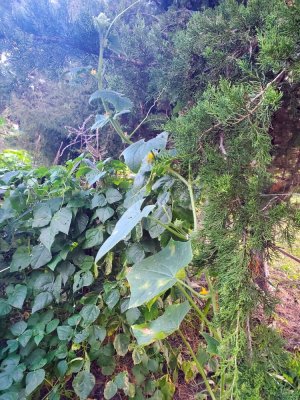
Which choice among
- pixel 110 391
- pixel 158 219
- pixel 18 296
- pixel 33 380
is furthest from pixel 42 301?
pixel 158 219

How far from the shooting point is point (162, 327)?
0.54 meters

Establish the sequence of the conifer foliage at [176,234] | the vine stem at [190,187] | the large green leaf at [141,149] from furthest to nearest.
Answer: the large green leaf at [141,149]
the vine stem at [190,187]
the conifer foliage at [176,234]

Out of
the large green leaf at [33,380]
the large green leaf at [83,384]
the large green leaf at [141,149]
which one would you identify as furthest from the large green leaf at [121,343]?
the large green leaf at [141,149]

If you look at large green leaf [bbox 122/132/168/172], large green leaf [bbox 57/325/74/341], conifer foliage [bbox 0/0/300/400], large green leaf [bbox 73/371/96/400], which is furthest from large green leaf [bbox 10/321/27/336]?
large green leaf [bbox 122/132/168/172]

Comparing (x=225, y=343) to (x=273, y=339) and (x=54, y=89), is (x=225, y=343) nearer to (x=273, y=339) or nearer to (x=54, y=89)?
(x=273, y=339)

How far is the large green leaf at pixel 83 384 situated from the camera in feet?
2.51

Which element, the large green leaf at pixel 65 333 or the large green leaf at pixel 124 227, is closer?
the large green leaf at pixel 124 227

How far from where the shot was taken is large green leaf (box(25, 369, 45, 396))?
733 mm

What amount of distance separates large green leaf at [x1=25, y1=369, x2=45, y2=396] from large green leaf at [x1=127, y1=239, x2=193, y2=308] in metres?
0.46

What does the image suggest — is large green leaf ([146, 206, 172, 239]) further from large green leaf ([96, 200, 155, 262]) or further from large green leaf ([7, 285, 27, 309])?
large green leaf ([7, 285, 27, 309])

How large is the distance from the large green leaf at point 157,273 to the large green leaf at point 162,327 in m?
0.07

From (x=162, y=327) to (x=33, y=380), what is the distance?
482 mm

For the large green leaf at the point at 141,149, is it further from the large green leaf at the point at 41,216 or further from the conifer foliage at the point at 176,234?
the large green leaf at the point at 41,216

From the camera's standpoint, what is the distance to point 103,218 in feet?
2.83
